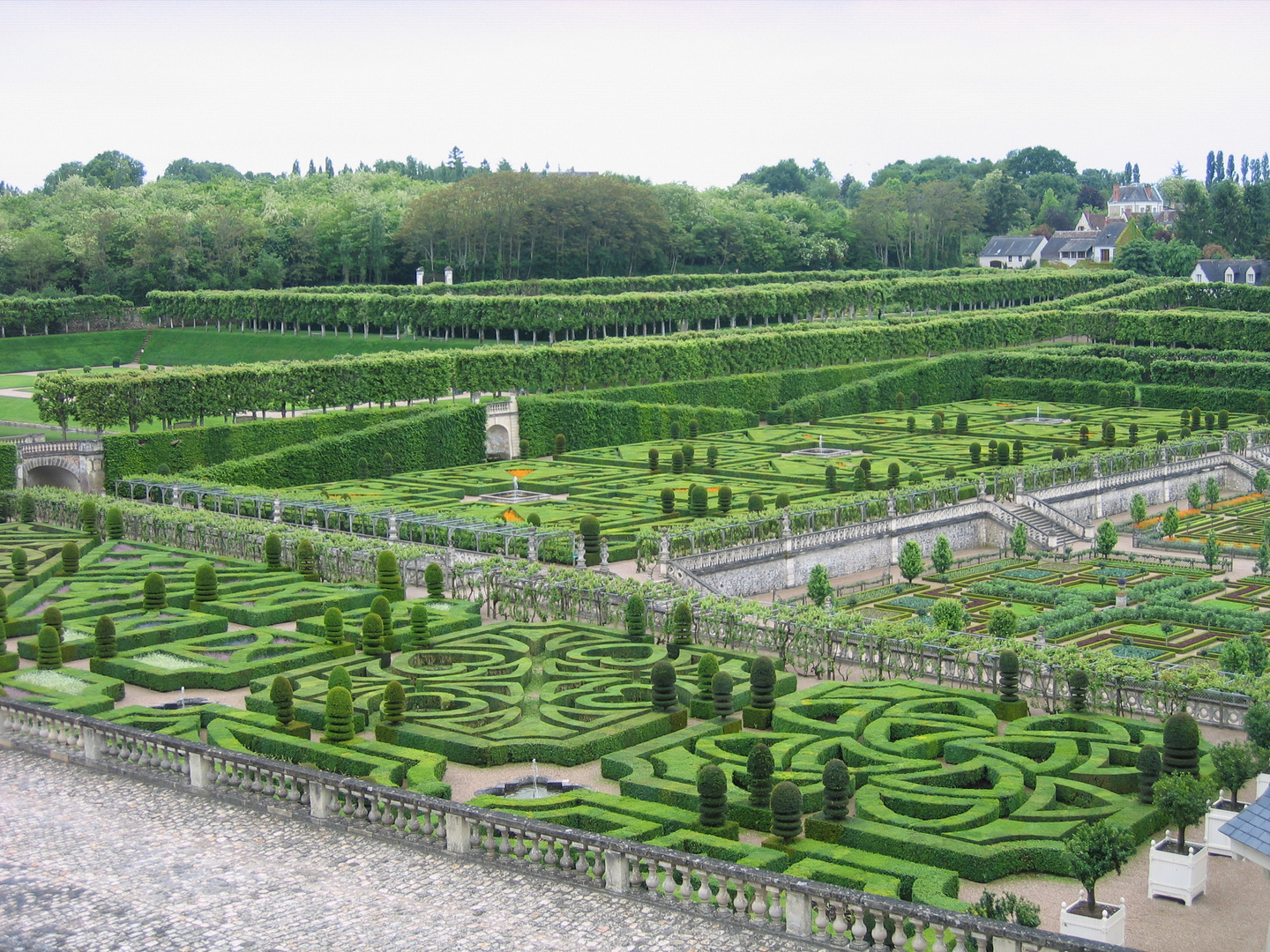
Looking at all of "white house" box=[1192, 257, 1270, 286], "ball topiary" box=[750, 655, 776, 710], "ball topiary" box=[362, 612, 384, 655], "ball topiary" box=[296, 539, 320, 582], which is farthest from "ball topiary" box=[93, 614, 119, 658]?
"white house" box=[1192, 257, 1270, 286]

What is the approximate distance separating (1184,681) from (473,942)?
60.9ft

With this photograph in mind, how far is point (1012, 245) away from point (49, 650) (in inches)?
6401

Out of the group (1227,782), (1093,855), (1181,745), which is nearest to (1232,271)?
(1181,745)

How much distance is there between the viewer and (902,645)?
36.4 m

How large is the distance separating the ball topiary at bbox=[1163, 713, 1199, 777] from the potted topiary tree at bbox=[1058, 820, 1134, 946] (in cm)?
503

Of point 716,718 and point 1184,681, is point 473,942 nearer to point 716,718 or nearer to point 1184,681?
point 716,718

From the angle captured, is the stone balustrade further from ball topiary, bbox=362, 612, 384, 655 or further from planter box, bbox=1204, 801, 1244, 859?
ball topiary, bbox=362, 612, 384, 655

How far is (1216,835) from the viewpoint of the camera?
24.7 metres

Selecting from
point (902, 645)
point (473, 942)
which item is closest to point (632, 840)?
point (473, 942)

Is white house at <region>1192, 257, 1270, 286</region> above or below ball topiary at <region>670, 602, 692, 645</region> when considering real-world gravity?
above

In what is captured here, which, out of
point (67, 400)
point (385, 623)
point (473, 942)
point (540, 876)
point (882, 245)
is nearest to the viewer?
point (473, 942)

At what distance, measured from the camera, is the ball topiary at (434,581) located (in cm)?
4431

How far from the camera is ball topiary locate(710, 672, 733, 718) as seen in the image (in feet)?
104

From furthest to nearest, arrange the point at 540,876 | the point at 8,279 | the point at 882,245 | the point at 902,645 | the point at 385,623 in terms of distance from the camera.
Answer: the point at 882,245 → the point at 8,279 → the point at 385,623 → the point at 902,645 → the point at 540,876
